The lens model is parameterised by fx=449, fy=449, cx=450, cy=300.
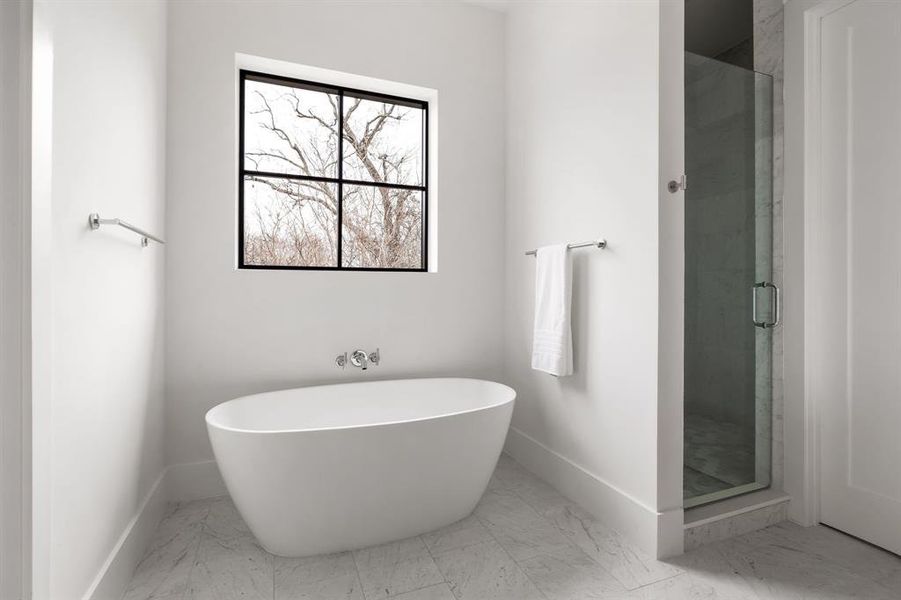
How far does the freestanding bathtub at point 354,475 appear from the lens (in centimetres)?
157

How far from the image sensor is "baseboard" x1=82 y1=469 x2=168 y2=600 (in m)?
1.36

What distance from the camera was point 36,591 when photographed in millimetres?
955

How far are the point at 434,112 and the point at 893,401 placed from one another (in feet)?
8.52

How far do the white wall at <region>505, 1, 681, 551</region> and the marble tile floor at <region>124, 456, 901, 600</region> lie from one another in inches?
8.2

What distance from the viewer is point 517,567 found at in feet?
5.44

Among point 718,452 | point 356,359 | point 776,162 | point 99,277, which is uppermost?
point 776,162

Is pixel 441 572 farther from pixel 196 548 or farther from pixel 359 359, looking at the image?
pixel 359 359

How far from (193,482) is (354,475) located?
111 centimetres

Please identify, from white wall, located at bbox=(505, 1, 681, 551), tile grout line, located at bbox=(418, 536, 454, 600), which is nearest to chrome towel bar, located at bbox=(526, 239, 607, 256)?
white wall, located at bbox=(505, 1, 681, 551)

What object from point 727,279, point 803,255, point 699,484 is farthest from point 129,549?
point 803,255

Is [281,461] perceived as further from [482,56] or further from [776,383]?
[482,56]

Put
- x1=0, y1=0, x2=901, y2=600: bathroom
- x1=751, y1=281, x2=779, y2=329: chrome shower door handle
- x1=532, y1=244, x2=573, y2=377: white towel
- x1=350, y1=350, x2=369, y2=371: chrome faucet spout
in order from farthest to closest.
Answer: x1=350, y1=350, x2=369, y2=371: chrome faucet spout → x1=532, y1=244, x2=573, y2=377: white towel → x1=751, y1=281, x2=779, y2=329: chrome shower door handle → x1=0, y1=0, x2=901, y2=600: bathroom

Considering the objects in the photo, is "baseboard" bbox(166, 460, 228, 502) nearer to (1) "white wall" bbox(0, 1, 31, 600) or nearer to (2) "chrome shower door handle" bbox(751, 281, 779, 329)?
(1) "white wall" bbox(0, 1, 31, 600)

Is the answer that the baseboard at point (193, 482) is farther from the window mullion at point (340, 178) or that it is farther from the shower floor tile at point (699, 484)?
the shower floor tile at point (699, 484)
